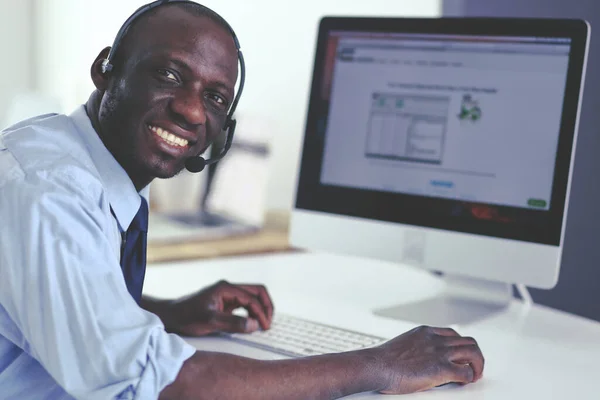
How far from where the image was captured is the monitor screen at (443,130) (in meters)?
1.19

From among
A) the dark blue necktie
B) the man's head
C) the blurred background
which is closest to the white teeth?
the man's head

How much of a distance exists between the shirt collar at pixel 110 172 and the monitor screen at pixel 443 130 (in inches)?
21.6

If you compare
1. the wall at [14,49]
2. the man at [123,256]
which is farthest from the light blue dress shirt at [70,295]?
the wall at [14,49]

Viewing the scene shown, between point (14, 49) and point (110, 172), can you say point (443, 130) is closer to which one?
point (110, 172)

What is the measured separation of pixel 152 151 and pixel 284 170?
161 centimetres

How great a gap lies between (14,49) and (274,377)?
3.47m

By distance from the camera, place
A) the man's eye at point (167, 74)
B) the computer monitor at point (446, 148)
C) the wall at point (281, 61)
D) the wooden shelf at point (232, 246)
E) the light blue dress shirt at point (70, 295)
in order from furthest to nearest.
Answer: the wall at point (281, 61) → the wooden shelf at point (232, 246) → the computer monitor at point (446, 148) → the man's eye at point (167, 74) → the light blue dress shirt at point (70, 295)

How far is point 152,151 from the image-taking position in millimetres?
843

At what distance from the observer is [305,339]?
1016 millimetres

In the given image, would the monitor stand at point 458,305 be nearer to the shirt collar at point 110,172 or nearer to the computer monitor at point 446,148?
the computer monitor at point 446,148

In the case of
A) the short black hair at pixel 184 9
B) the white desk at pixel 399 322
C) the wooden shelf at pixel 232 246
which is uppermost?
the short black hair at pixel 184 9

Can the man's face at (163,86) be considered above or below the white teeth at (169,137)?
above

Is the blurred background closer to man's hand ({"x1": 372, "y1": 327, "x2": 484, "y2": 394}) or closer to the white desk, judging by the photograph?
the white desk

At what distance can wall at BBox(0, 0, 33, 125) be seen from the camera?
374 centimetres
